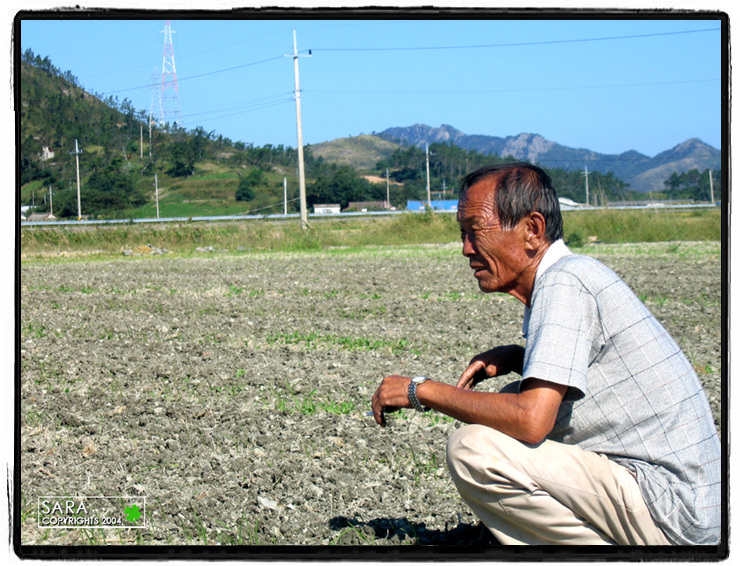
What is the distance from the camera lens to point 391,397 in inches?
87.5

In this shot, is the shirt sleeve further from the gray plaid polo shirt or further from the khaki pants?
the khaki pants

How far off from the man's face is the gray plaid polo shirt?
0.13 m

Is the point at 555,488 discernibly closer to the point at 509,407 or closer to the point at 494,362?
the point at 509,407

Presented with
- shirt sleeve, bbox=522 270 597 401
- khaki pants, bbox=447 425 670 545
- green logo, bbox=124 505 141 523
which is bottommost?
green logo, bbox=124 505 141 523

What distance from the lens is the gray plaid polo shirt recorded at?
6.52 ft

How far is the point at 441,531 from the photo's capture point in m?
2.96

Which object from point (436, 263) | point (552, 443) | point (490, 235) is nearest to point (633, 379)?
point (552, 443)

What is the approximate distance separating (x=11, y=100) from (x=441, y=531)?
2.13m

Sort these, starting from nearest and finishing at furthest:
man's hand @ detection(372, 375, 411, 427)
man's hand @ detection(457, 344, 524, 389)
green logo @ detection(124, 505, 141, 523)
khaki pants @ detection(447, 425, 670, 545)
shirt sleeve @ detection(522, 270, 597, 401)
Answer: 1. shirt sleeve @ detection(522, 270, 597, 401)
2. khaki pants @ detection(447, 425, 670, 545)
3. man's hand @ detection(372, 375, 411, 427)
4. man's hand @ detection(457, 344, 524, 389)
5. green logo @ detection(124, 505, 141, 523)

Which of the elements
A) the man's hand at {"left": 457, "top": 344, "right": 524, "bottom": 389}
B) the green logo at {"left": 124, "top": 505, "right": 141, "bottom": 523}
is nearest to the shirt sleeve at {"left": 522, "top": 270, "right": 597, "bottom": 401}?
the man's hand at {"left": 457, "top": 344, "right": 524, "bottom": 389}

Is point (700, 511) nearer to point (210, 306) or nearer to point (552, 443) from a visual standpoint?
point (552, 443)

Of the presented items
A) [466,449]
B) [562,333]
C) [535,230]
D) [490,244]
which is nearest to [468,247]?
[490,244]

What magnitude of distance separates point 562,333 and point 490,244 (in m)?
0.38

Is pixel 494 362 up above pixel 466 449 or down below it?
above
